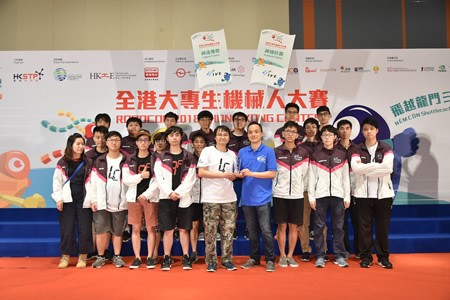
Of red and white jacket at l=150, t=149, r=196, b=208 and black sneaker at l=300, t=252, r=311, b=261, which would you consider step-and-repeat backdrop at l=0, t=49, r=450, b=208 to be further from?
black sneaker at l=300, t=252, r=311, b=261

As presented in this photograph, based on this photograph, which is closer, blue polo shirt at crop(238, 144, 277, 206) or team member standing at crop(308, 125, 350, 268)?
blue polo shirt at crop(238, 144, 277, 206)

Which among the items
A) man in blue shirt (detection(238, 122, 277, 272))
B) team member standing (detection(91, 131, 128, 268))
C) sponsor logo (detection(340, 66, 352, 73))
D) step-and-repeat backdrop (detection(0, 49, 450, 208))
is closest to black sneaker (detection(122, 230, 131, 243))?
team member standing (detection(91, 131, 128, 268))

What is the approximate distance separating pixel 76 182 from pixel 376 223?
2.95m

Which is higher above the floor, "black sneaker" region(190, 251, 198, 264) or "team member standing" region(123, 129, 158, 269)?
"team member standing" region(123, 129, 158, 269)

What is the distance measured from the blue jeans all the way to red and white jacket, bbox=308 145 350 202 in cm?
50

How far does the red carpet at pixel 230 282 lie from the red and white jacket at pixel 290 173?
0.71 m

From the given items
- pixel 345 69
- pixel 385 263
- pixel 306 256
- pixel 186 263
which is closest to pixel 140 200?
pixel 186 263

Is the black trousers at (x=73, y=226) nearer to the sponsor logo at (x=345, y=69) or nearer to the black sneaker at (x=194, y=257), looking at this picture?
the black sneaker at (x=194, y=257)

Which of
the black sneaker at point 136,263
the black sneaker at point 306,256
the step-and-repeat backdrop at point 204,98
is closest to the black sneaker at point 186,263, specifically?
the black sneaker at point 136,263

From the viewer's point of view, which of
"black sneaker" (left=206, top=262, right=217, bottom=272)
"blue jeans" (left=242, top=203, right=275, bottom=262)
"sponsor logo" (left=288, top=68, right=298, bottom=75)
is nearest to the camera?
"black sneaker" (left=206, top=262, right=217, bottom=272)

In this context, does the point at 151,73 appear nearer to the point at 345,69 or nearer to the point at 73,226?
the point at 73,226

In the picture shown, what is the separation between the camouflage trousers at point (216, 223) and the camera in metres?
3.62

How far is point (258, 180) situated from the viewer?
3.67 meters

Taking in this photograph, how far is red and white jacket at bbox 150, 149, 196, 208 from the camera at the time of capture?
3645 mm
